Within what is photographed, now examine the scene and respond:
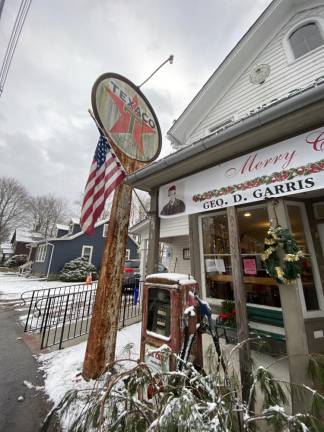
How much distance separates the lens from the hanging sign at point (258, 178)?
2.50 metres

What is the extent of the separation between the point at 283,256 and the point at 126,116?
3881 mm

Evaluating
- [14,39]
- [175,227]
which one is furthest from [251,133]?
[14,39]

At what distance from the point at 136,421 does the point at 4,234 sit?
42610 millimetres

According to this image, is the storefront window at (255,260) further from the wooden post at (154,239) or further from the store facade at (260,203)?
the wooden post at (154,239)

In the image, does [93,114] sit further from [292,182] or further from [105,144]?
[292,182]

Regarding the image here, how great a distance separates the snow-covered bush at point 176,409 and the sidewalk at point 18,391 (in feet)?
6.90

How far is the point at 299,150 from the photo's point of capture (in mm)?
2615

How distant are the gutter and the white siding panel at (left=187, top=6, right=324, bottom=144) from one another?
12.1ft

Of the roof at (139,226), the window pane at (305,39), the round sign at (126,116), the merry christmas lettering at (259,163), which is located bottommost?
the merry christmas lettering at (259,163)

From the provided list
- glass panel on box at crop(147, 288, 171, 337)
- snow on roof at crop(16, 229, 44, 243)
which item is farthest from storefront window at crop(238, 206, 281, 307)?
snow on roof at crop(16, 229, 44, 243)

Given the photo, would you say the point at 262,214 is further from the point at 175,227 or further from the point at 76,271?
the point at 76,271

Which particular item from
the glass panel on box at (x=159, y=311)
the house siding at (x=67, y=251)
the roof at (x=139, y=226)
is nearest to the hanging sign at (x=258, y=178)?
the glass panel on box at (x=159, y=311)

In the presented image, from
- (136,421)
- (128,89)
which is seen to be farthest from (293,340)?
(128,89)

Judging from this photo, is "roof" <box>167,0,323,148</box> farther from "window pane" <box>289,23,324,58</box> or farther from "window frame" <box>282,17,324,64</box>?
"window pane" <box>289,23,324,58</box>
